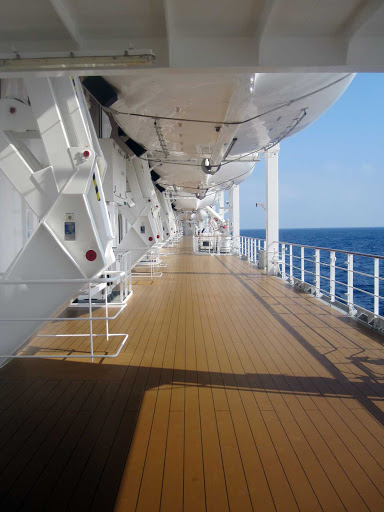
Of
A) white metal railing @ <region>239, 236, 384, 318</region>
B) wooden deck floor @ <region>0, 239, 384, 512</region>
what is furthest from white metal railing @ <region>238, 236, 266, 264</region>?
wooden deck floor @ <region>0, 239, 384, 512</region>

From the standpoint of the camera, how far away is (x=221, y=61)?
6.43 ft

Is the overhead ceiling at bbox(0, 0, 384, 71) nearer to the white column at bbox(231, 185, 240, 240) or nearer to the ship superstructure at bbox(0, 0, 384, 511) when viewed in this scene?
the ship superstructure at bbox(0, 0, 384, 511)

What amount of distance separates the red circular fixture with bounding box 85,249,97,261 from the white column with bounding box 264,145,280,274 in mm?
5642

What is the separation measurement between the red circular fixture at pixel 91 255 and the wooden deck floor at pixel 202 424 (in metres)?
0.82

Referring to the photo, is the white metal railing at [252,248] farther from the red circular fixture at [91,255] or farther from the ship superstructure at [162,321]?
the red circular fixture at [91,255]

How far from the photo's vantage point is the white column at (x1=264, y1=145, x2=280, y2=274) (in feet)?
27.1

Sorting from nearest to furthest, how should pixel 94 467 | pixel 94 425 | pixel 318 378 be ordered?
pixel 94 467, pixel 94 425, pixel 318 378

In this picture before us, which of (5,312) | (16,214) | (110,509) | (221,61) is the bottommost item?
(110,509)

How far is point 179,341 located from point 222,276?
4.68 metres

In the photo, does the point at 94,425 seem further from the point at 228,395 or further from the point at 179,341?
the point at 179,341

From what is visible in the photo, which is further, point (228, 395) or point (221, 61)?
point (228, 395)

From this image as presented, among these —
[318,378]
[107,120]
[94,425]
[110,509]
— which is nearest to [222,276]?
[107,120]

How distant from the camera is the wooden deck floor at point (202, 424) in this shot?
5.30ft

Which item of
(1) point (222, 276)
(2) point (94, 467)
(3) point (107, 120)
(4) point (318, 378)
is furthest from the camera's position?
(1) point (222, 276)
